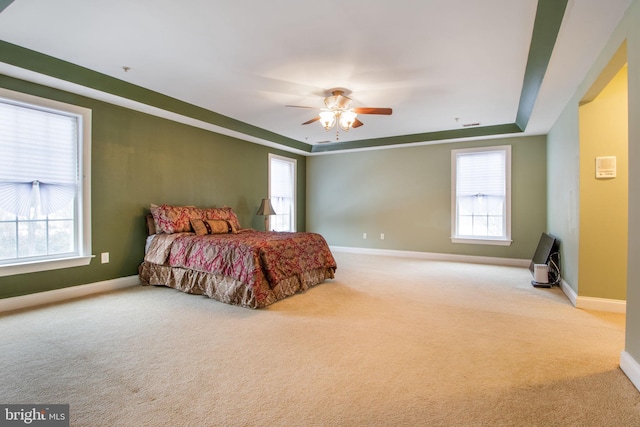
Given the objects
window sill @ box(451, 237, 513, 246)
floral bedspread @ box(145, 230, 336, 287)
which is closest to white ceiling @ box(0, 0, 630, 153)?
floral bedspread @ box(145, 230, 336, 287)

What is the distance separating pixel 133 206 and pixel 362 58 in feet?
11.6

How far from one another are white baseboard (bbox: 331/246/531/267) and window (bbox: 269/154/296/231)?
1.34 meters

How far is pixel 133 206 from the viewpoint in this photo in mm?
4383

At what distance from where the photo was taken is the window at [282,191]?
7.07 m

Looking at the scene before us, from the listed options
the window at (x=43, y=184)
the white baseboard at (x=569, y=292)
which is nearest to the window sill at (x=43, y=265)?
the window at (x=43, y=184)

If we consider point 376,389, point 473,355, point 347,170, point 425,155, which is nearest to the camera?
point 376,389

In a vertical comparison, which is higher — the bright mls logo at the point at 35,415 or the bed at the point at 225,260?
the bed at the point at 225,260

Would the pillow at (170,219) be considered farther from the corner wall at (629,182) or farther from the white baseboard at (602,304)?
the white baseboard at (602,304)

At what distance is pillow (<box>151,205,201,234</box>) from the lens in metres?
4.32

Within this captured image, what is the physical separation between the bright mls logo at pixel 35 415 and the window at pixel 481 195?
6182 millimetres

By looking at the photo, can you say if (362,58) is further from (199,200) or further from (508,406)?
(199,200)

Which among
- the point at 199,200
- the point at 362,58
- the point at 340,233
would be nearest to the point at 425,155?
the point at 340,233

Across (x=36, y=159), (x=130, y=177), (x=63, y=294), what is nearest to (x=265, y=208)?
(x=130, y=177)

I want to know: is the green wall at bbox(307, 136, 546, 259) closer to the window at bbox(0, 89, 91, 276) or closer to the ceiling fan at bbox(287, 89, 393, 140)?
the ceiling fan at bbox(287, 89, 393, 140)
